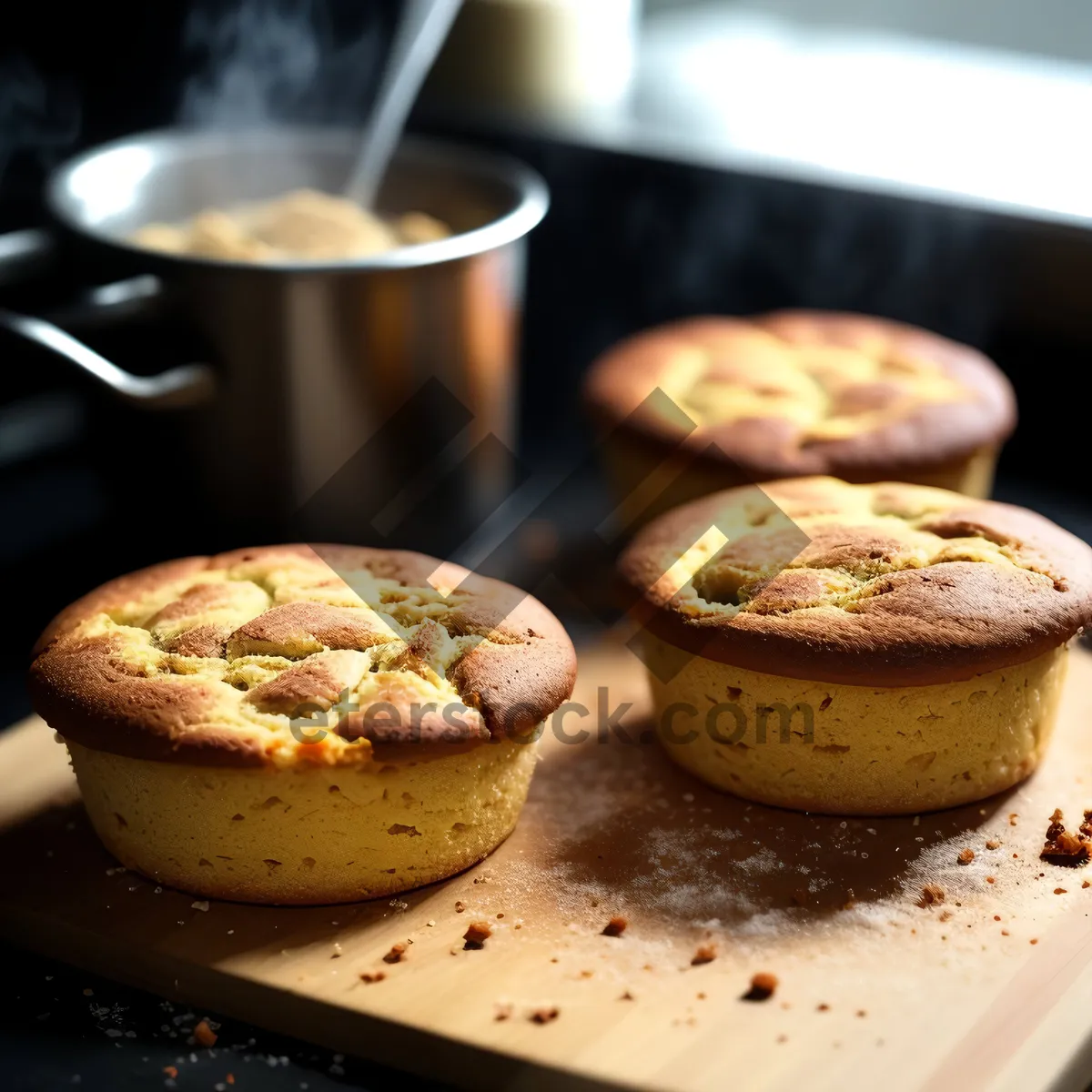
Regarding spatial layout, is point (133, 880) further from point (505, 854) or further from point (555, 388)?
point (555, 388)

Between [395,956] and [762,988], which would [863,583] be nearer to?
[762,988]

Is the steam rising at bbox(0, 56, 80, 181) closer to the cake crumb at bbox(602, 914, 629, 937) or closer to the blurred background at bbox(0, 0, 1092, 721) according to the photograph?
the blurred background at bbox(0, 0, 1092, 721)

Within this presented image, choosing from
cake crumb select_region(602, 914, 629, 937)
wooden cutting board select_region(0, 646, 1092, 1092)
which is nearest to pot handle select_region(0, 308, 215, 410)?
wooden cutting board select_region(0, 646, 1092, 1092)

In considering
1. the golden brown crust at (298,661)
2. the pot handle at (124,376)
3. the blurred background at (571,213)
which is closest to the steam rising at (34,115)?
the blurred background at (571,213)

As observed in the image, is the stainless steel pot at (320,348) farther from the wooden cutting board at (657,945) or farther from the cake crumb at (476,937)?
the cake crumb at (476,937)

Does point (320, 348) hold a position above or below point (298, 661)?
above

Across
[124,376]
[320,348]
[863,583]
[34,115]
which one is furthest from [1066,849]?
[34,115]
